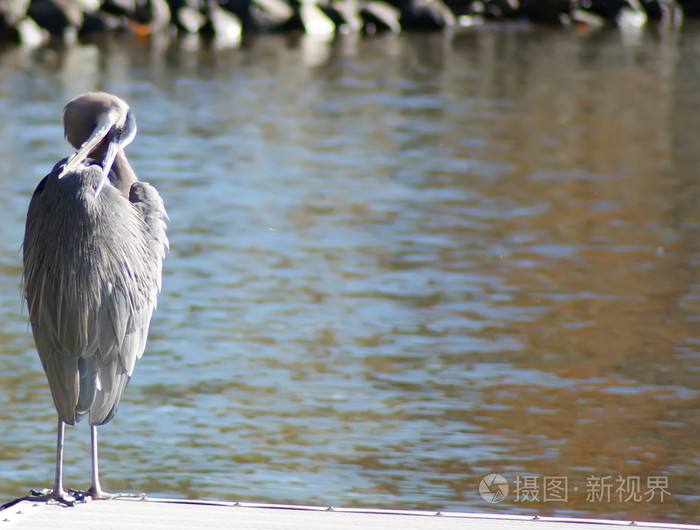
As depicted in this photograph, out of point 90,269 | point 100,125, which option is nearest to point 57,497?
point 90,269

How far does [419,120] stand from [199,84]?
10.1 ft

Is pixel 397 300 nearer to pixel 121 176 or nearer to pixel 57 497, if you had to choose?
pixel 121 176

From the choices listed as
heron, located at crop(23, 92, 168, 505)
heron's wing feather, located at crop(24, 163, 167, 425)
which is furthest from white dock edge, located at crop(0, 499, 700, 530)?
heron's wing feather, located at crop(24, 163, 167, 425)

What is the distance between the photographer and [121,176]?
4.46m

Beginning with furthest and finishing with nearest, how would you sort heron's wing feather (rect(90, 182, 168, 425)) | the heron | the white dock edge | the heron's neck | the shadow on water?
1. the shadow on water
2. the heron's neck
3. heron's wing feather (rect(90, 182, 168, 425))
4. the heron
5. the white dock edge

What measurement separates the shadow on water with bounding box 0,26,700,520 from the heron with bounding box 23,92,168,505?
1161 millimetres

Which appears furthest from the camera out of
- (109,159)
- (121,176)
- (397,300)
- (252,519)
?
(397,300)

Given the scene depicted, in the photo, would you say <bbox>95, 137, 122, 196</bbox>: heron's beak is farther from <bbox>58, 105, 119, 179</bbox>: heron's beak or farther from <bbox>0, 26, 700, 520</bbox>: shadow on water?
<bbox>0, 26, 700, 520</bbox>: shadow on water

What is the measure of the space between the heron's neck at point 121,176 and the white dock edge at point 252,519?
0.96 meters

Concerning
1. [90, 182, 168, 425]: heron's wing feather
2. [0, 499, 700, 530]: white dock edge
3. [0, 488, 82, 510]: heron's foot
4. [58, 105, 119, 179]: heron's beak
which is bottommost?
[0, 488, 82, 510]: heron's foot

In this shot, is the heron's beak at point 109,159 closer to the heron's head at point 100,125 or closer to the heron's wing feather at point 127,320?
the heron's head at point 100,125

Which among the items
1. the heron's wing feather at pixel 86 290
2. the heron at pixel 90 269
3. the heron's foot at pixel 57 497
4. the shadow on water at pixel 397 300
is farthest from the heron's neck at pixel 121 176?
the shadow on water at pixel 397 300

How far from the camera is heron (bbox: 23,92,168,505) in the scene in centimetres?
409

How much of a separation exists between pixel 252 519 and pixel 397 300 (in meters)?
4.07
